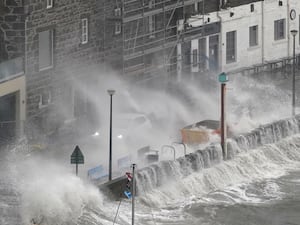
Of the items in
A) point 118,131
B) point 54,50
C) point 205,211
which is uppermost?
point 54,50

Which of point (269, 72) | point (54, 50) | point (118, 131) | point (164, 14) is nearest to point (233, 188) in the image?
point (118, 131)

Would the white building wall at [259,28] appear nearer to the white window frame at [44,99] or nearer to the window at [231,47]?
the window at [231,47]

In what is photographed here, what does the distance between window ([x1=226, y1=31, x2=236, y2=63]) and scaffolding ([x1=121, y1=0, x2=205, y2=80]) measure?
3.37 metres

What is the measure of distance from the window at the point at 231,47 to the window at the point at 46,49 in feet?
54.4

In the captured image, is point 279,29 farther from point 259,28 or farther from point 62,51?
point 62,51

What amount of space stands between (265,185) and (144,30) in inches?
553

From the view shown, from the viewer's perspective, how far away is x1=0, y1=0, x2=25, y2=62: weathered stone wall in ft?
179

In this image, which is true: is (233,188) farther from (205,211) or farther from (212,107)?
(212,107)

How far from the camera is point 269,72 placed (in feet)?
239

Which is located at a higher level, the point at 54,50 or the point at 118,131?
the point at 54,50

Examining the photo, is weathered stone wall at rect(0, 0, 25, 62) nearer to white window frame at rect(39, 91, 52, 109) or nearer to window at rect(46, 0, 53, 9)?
window at rect(46, 0, 53, 9)

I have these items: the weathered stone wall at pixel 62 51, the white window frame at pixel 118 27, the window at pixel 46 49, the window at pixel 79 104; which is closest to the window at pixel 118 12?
the white window frame at pixel 118 27

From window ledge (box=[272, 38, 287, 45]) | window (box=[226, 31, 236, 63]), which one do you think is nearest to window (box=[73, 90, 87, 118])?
window (box=[226, 31, 236, 63])

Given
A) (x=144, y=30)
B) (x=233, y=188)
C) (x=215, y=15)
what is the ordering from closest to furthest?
1. (x=233, y=188)
2. (x=144, y=30)
3. (x=215, y=15)
